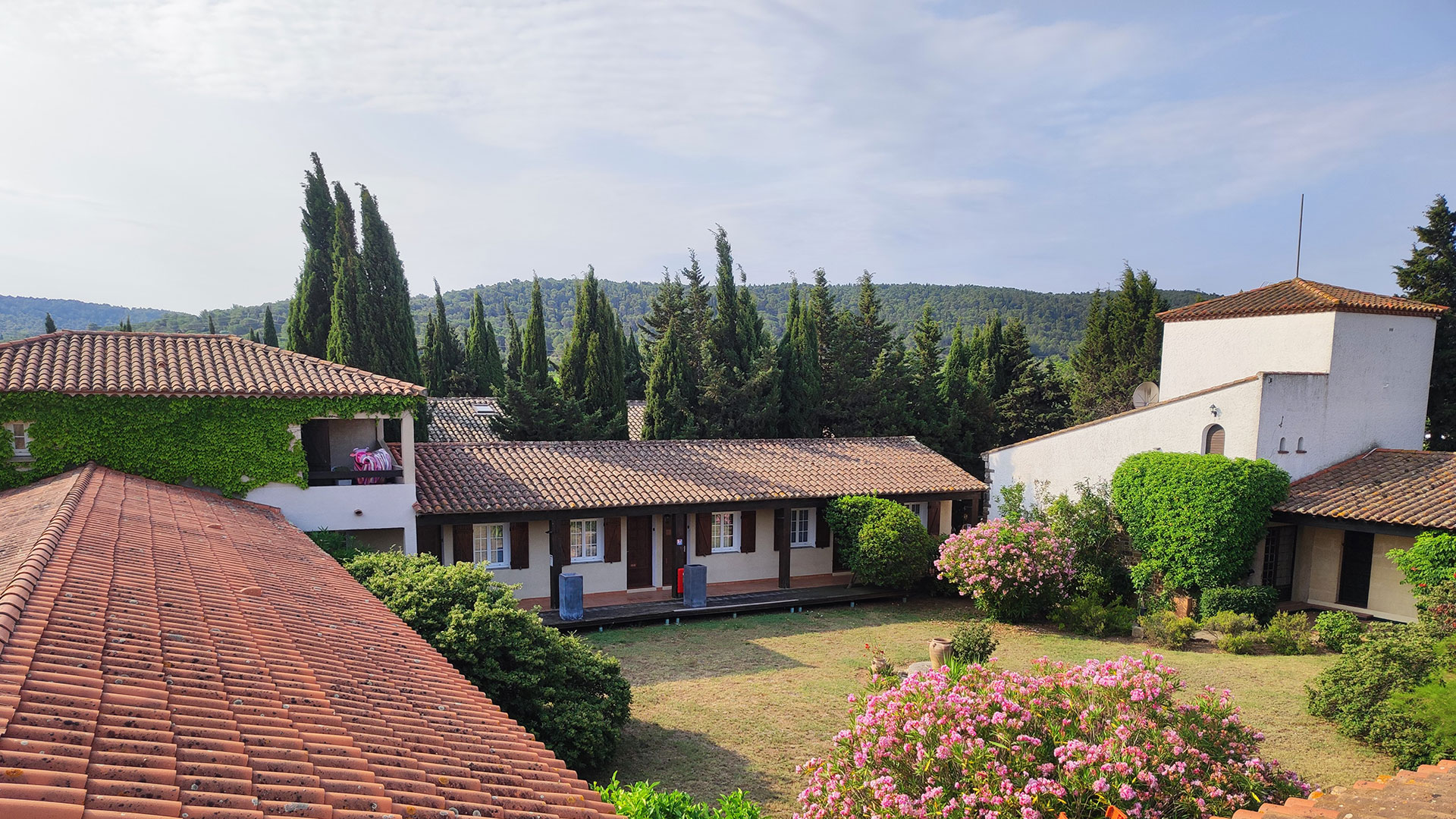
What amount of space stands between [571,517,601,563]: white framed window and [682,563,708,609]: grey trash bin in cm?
227

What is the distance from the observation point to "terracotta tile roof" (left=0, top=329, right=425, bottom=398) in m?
13.9

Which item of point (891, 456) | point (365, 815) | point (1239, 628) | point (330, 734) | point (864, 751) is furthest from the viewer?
point (891, 456)

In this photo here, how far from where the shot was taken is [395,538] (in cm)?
1712

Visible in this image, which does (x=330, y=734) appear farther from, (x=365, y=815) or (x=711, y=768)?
(x=711, y=768)

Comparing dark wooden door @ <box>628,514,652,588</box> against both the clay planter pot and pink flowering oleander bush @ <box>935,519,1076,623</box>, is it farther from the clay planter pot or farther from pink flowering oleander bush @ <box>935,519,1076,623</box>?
the clay planter pot

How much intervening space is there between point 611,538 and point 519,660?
9244 mm

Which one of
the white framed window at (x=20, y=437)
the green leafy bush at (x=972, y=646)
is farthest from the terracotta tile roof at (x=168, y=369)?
the green leafy bush at (x=972, y=646)

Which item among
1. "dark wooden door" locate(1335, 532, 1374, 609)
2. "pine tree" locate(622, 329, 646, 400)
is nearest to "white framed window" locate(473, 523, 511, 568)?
"pine tree" locate(622, 329, 646, 400)

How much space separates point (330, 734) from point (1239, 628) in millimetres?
17486

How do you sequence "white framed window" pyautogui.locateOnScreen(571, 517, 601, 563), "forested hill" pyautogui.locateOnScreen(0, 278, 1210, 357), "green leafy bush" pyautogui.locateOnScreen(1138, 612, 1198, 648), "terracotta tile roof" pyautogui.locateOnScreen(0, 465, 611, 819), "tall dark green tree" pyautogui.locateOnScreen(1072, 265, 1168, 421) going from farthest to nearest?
"forested hill" pyautogui.locateOnScreen(0, 278, 1210, 357)
"tall dark green tree" pyautogui.locateOnScreen(1072, 265, 1168, 421)
"white framed window" pyautogui.locateOnScreen(571, 517, 601, 563)
"green leafy bush" pyautogui.locateOnScreen(1138, 612, 1198, 648)
"terracotta tile roof" pyautogui.locateOnScreen(0, 465, 611, 819)

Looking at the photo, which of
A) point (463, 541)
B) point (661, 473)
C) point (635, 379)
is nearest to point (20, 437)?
point (463, 541)

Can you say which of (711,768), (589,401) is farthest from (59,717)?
(589,401)

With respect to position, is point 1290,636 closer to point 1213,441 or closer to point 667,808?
point 1213,441

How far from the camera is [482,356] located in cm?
4600
